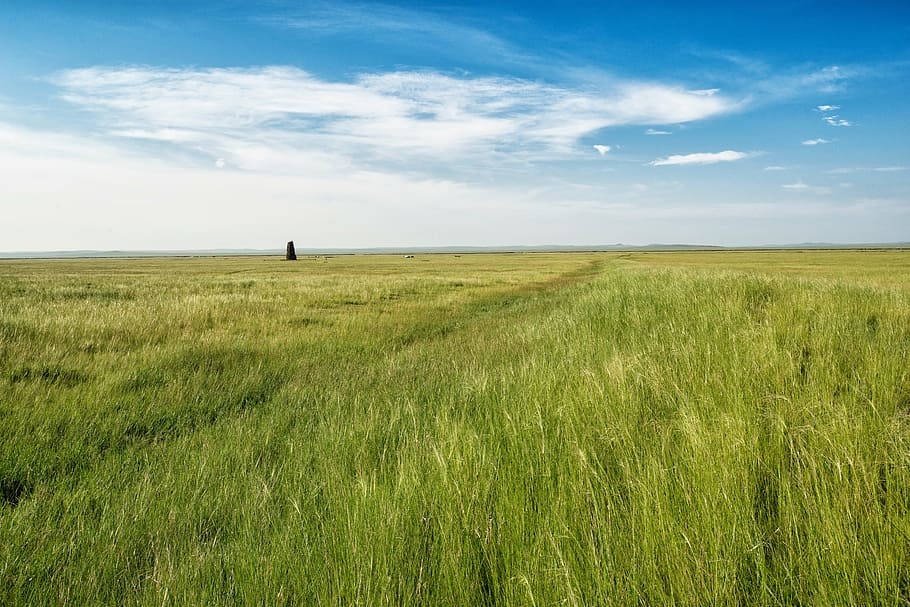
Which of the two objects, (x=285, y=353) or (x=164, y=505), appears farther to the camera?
(x=285, y=353)

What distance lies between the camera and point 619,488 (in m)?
2.26

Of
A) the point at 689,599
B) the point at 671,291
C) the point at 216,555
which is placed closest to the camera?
the point at 689,599

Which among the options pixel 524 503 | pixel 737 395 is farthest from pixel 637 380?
pixel 524 503

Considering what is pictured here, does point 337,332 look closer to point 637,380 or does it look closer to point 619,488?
point 637,380

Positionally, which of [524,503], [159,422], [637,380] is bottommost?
[159,422]

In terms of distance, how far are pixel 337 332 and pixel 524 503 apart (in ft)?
27.6

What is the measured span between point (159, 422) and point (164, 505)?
2221mm

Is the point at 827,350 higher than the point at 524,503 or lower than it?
higher

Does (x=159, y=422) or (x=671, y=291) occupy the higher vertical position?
(x=671, y=291)

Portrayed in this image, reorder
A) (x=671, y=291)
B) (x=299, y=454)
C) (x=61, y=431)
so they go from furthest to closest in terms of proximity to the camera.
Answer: (x=671, y=291) < (x=61, y=431) < (x=299, y=454)

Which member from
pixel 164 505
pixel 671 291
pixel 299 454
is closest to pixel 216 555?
pixel 164 505

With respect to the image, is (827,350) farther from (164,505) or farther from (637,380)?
(164,505)

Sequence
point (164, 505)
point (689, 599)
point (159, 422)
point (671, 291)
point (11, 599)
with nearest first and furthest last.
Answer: point (689, 599), point (11, 599), point (164, 505), point (159, 422), point (671, 291)

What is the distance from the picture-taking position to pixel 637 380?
358 centimetres
